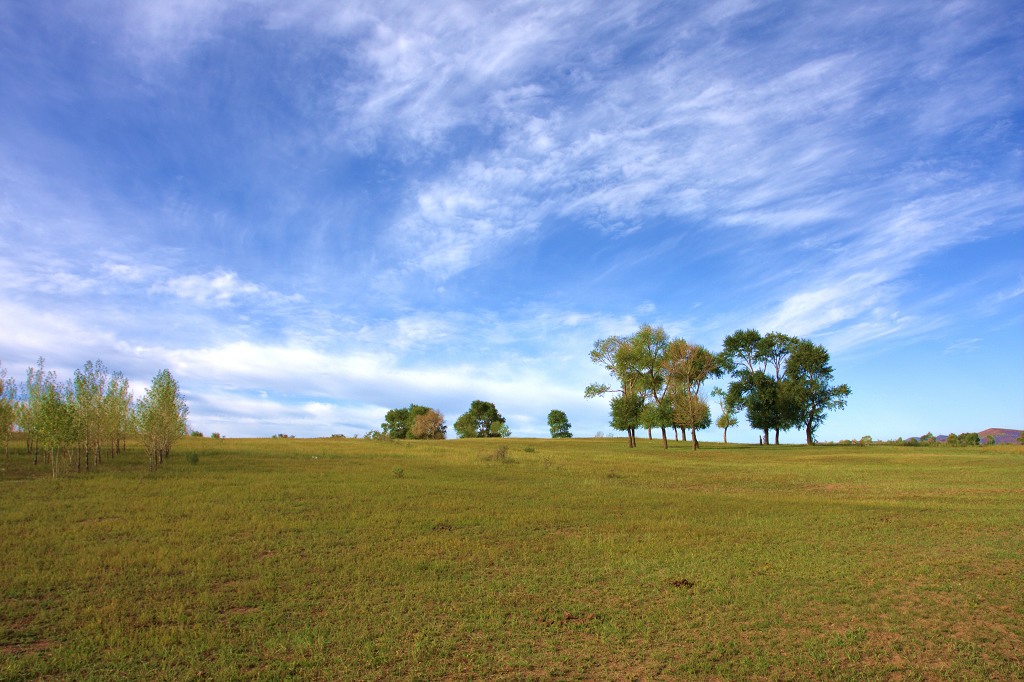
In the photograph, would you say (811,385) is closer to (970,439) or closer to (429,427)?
(970,439)

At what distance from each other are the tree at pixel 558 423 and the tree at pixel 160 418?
8862 centimetres

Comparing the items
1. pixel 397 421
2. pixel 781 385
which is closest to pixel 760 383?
pixel 781 385

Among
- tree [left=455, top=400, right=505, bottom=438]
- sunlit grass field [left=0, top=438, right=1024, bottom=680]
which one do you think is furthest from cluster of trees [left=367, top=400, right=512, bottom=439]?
sunlit grass field [left=0, top=438, right=1024, bottom=680]

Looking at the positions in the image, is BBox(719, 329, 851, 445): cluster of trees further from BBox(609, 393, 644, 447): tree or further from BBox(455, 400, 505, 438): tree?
BBox(455, 400, 505, 438): tree

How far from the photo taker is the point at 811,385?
251 feet

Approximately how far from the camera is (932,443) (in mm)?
69188

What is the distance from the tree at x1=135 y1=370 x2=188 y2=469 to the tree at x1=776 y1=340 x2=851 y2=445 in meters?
69.2

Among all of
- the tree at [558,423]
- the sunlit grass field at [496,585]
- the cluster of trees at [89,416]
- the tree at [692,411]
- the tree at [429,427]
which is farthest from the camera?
the tree at [558,423]

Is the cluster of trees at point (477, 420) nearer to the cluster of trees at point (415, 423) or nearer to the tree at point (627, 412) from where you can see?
the cluster of trees at point (415, 423)

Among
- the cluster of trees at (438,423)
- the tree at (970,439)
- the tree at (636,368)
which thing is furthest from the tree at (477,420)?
the tree at (970,439)

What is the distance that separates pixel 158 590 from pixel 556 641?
7542mm

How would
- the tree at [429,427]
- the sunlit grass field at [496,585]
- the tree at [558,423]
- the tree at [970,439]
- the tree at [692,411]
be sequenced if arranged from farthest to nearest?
the tree at [558,423] → the tree at [429,427] → the tree at [970,439] → the tree at [692,411] → the sunlit grass field at [496,585]

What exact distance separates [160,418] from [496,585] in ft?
80.5

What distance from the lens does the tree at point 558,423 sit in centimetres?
11457
